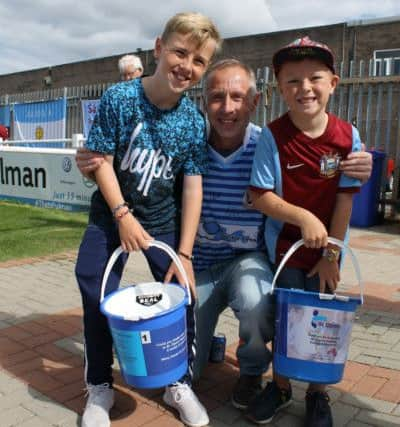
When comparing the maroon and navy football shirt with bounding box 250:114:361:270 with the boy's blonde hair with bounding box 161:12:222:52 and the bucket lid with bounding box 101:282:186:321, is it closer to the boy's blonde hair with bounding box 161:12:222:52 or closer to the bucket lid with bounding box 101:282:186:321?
the boy's blonde hair with bounding box 161:12:222:52

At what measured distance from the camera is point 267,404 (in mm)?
2363

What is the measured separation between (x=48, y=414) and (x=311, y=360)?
130 cm

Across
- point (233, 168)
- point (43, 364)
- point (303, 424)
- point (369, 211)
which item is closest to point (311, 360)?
point (303, 424)

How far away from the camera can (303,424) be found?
236 cm

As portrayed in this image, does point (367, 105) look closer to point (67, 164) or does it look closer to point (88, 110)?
point (67, 164)

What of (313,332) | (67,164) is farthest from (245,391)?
(67,164)

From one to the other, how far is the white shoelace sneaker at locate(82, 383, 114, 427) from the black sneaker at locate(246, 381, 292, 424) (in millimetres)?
667

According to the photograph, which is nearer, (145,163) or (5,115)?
(145,163)

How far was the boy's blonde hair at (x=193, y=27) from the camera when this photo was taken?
2197 mm

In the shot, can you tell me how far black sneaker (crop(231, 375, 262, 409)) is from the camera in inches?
97.6

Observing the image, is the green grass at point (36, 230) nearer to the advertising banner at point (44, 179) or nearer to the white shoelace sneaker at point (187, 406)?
the advertising banner at point (44, 179)

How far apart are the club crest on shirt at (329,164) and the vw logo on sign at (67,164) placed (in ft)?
23.1

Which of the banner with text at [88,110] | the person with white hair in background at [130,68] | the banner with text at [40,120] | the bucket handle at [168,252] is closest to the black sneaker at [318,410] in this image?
the bucket handle at [168,252]

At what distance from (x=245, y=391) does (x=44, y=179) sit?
7.53m
